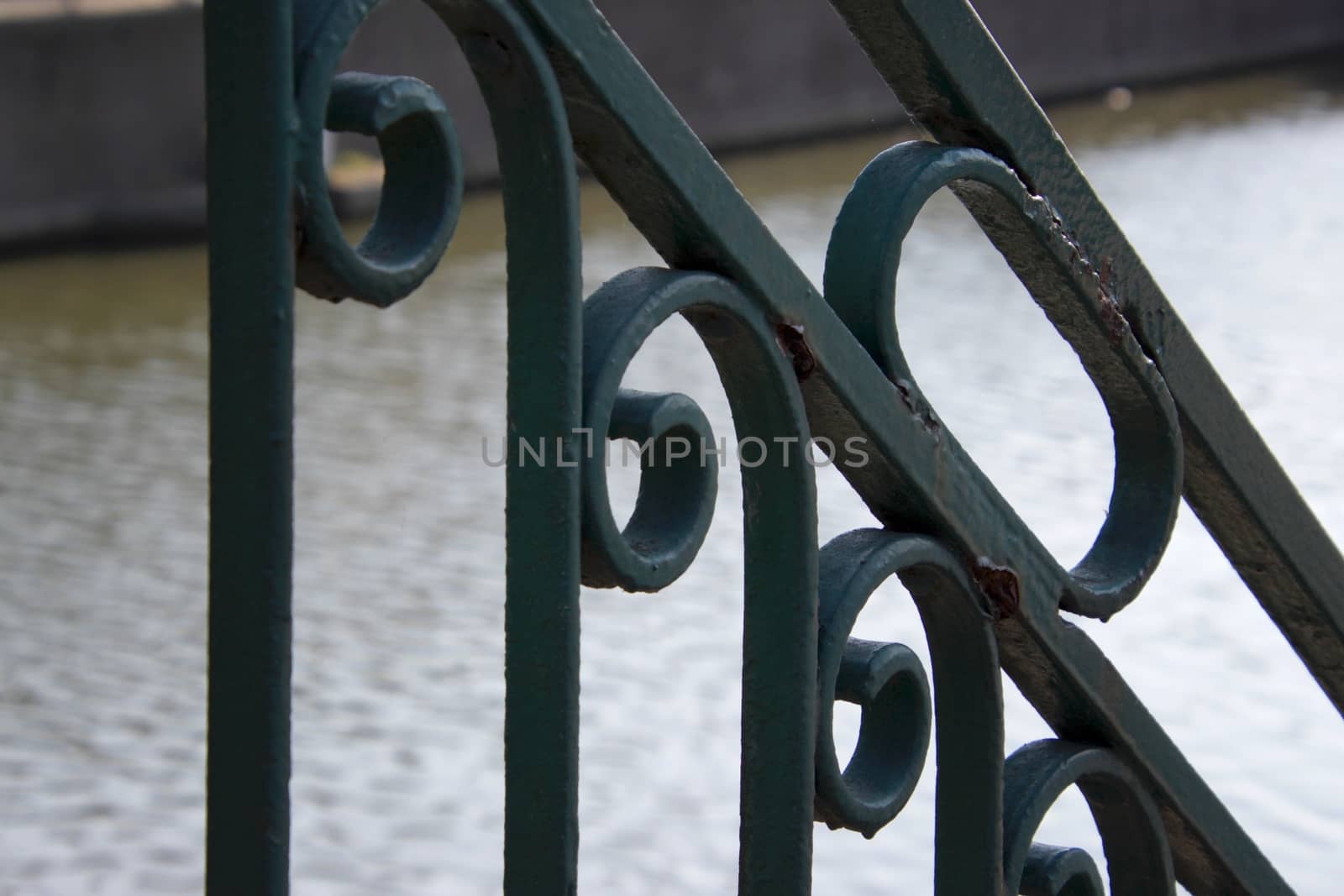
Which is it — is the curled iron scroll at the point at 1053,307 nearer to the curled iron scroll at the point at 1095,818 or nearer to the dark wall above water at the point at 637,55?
the curled iron scroll at the point at 1095,818

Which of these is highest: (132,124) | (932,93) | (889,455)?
(132,124)

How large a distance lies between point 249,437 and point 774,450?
0.23 m

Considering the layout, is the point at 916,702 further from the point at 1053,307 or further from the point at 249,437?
the point at 249,437

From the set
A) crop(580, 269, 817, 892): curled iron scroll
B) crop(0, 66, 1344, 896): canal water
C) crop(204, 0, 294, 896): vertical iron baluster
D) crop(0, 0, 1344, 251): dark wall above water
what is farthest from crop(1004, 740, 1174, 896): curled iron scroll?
crop(0, 0, 1344, 251): dark wall above water

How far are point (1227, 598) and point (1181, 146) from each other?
6.20 m

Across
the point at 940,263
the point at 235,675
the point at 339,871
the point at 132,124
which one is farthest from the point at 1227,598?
the point at 132,124

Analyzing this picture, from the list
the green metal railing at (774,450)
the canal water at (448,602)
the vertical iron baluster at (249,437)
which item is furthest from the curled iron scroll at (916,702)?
the canal water at (448,602)

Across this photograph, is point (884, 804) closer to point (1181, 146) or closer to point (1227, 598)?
point (1227, 598)

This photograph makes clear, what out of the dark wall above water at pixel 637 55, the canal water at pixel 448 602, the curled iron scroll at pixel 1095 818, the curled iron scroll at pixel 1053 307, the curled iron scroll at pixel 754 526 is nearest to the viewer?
the curled iron scroll at pixel 754 526

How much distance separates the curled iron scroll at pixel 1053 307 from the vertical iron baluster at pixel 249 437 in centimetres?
28

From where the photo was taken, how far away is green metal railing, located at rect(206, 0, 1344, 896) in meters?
0.51

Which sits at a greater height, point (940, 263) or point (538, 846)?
point (940, 263)

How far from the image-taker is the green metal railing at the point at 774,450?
1.67ft

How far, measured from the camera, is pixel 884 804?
0.73 meters
